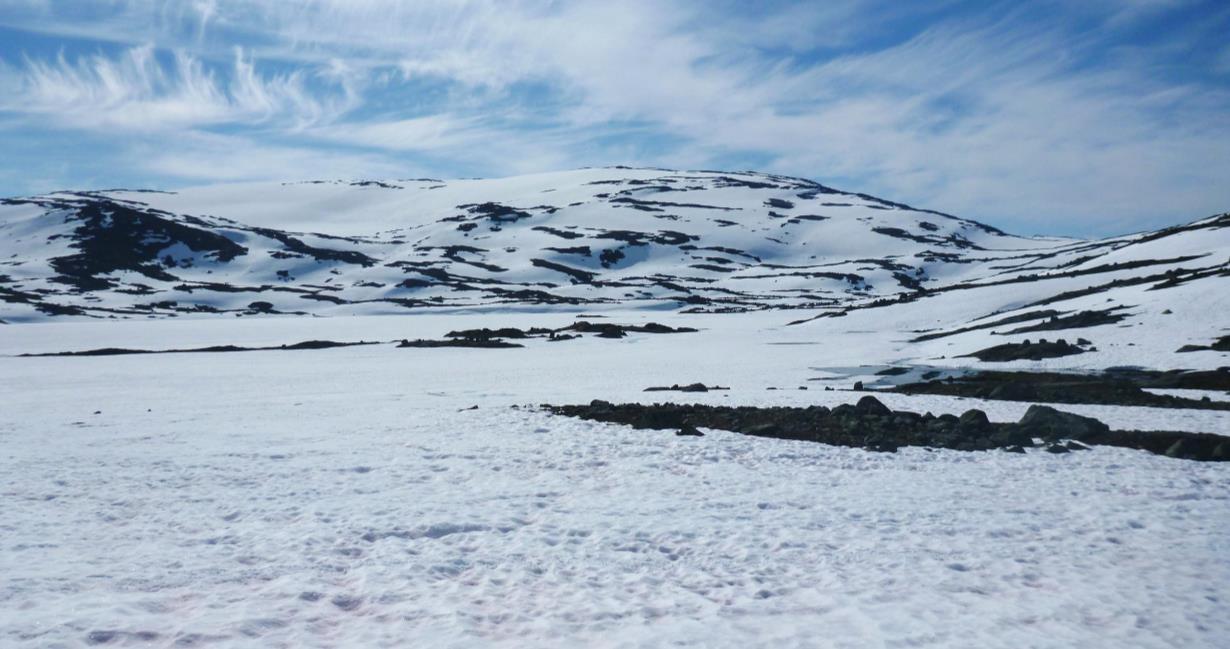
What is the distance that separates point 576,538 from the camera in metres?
12.0

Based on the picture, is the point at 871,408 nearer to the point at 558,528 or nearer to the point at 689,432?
the point at 689,432

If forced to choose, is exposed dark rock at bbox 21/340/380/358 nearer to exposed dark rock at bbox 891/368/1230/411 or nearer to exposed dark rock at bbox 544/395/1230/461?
exposed dark rock at bbox 544/395/1230/461

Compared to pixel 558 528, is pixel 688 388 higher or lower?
higher

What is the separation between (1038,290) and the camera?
238 feet

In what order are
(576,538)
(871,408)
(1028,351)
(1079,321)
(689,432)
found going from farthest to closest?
(1079,321), (1028,351), (871,408), (689,432), (576,538)

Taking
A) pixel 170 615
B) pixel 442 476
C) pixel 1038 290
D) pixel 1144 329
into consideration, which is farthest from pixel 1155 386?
pixel 1038 290

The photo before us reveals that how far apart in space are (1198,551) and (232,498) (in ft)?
51.5

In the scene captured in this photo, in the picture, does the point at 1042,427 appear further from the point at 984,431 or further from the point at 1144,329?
the point at 1144,329

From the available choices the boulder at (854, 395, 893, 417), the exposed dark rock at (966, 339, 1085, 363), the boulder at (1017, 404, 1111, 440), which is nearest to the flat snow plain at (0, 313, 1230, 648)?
the boulder at (1017, 404, 1111, 440)

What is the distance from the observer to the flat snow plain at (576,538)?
872 centimetres

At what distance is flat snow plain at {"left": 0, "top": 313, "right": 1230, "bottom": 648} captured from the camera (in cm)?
872

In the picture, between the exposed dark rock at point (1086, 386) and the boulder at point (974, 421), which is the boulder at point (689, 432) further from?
the exposed dark rock at point (1086, 386)

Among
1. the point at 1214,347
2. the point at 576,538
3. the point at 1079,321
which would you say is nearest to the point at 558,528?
the point at 576,538

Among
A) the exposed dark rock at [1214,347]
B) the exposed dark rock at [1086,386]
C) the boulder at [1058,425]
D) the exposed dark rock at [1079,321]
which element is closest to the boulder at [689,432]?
the boulder at [1058,425]
